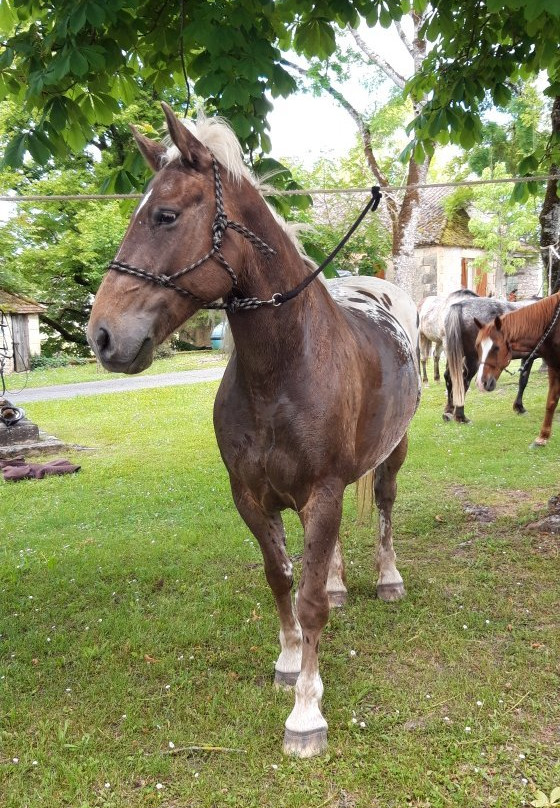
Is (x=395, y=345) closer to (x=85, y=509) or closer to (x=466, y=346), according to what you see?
(x=85, y=509)

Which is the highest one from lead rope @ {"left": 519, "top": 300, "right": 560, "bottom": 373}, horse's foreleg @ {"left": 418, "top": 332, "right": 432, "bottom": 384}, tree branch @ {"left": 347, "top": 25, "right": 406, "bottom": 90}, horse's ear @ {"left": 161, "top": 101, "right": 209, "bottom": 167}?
tree branch @ {"left": 347, "top": 25, "right": 406, "bottom": 90}

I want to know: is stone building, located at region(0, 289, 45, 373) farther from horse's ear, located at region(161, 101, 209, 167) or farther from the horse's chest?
horse's ear, located at region(161, 101, 209, 167)

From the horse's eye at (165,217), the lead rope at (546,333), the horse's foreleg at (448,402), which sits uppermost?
the horse's eye at (165,217)

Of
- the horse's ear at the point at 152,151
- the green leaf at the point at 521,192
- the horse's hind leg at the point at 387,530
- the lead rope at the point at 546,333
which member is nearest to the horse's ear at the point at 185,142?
the horse's ear at the point at 152,151

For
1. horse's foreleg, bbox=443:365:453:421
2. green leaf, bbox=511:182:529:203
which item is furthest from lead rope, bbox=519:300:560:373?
green leaf, bbox=511:182:529:203

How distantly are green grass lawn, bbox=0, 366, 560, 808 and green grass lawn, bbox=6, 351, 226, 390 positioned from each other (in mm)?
14361

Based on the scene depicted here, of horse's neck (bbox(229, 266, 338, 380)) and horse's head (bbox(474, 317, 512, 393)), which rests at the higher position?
horse's neck (bbox(229, 266, 338, 380))

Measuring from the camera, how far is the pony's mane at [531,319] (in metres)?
7.86

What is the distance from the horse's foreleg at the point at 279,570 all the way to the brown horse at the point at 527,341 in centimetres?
597

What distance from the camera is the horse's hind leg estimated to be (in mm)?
4248

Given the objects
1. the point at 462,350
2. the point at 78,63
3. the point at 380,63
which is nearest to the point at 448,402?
the point at 462,350

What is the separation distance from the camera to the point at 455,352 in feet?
33.0

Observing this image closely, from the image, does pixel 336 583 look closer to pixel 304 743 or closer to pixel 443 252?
pixel 304 743

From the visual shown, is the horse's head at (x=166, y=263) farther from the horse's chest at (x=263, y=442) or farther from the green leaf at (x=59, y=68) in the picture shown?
the green leaf at (x=59, y=68)
